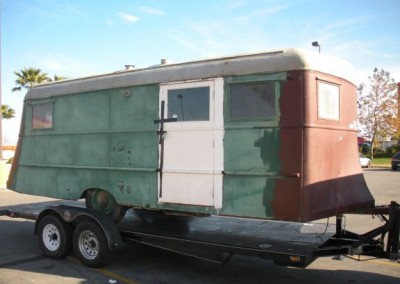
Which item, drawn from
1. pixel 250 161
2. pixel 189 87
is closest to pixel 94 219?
pixel 189 87

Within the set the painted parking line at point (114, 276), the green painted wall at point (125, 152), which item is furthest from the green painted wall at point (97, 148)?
the painted parking line at point (114, 276)

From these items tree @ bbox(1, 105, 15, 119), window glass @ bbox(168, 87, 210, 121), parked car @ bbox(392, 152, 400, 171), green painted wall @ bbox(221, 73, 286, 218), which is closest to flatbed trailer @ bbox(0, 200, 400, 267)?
green painted wall @ bbox(221, 73, 286, 218)

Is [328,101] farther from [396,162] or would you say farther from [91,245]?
[396,162]

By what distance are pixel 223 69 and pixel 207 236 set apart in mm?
2267

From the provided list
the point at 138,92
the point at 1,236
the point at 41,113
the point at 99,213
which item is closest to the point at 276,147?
the point at 138,92

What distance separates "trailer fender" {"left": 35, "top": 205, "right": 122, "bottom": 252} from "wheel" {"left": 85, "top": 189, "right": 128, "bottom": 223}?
14.0 inches

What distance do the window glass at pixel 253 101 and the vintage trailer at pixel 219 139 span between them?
0.01 meters

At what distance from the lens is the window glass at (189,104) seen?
5832 millimetres

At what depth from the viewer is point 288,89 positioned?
517 cm

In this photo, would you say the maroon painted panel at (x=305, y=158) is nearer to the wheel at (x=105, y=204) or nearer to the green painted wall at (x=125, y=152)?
the green painted wall at (x=125, y=152)

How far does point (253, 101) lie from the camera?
5441 mm

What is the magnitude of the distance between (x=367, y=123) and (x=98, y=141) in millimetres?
41662

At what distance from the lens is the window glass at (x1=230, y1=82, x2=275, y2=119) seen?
17.4 feet

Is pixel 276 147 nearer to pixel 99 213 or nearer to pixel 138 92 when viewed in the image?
pixel 138 92
